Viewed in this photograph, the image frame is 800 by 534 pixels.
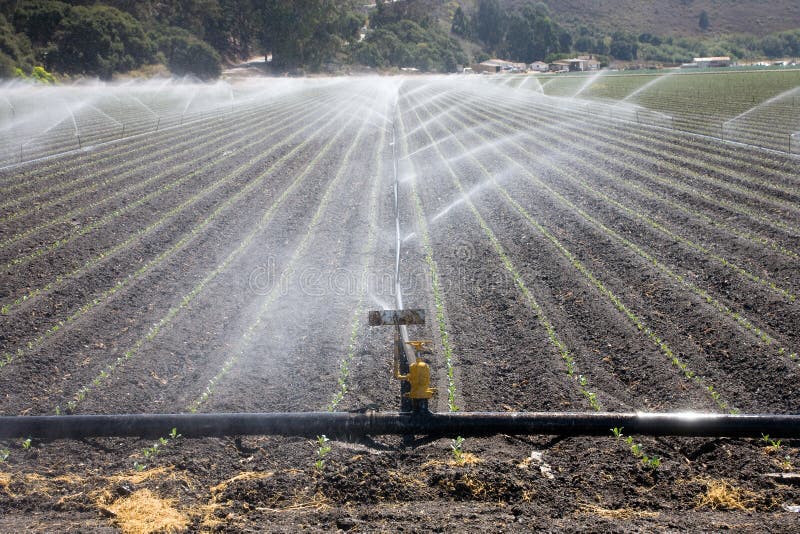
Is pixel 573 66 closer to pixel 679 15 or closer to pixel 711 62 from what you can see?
pixel 711 62

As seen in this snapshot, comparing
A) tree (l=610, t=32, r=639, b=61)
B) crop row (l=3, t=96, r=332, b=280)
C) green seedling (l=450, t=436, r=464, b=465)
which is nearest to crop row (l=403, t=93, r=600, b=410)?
green seedling (l=450, t=436, r=464, b=465)

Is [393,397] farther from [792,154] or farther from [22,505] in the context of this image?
[792,154]

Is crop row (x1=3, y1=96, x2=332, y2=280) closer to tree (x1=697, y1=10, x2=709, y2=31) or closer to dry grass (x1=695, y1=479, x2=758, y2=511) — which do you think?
dry grass (x1=695, y1=479, x2=758, y2=511)

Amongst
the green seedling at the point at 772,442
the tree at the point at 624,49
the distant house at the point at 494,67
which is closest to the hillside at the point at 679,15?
the tree at the point at 624,49

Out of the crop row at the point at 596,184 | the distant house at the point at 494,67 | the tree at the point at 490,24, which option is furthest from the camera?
the tree at the point at 490,24

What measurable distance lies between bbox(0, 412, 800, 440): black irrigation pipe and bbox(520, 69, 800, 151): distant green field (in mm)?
19605

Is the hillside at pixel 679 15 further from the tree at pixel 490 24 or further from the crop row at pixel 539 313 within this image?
the crop row at pixel 539 313

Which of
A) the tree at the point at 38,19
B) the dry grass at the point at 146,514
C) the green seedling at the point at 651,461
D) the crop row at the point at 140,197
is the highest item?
the tree at the point at 38,19

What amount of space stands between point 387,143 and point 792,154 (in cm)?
1416

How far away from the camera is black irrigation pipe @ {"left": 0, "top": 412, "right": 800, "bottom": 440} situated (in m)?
5.78

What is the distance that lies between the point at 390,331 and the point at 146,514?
4.78 metres

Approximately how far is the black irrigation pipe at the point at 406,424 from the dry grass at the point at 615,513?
0.77 metres

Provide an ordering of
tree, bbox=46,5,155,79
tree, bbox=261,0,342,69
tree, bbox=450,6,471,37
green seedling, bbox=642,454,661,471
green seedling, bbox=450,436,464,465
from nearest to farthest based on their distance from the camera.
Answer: green seedling, bbox=642,454,661,471
green seedling, bbox=450,436,464,465
tree, bbox=46,5,155,79
tree, bbox=261,0,342,69
tree, bbox=450,6,471,37

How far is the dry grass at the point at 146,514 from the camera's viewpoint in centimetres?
496
